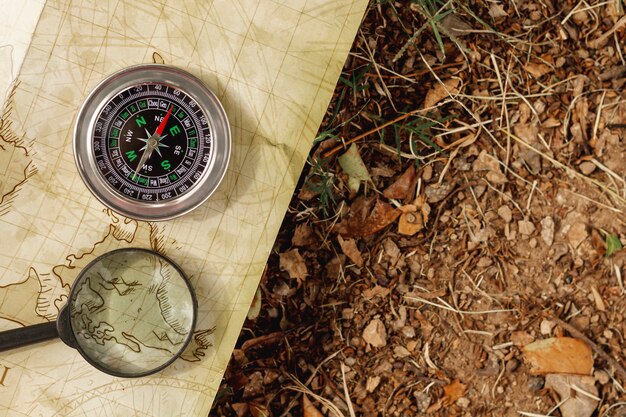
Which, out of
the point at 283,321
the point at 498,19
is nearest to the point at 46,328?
the point at 283,321

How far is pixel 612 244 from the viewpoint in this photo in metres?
2.67

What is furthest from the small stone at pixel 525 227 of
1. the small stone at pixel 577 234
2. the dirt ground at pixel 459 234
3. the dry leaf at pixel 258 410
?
the dry leaf at pixel 258 410

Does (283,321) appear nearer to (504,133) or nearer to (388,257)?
(388,257)

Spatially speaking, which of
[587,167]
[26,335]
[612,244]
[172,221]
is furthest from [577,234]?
[26,335]

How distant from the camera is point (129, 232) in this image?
7.39 ft

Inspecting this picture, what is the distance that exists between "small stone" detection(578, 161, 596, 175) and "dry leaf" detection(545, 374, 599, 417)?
77 centimetres

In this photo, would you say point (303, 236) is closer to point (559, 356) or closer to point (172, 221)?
point (172, 221)

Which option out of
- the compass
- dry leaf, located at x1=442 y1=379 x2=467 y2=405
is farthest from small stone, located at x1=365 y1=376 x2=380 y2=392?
the compass

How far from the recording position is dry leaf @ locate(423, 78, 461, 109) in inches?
103

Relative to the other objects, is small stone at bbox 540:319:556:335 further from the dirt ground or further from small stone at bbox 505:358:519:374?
small stone at bbox 505:358:519:374

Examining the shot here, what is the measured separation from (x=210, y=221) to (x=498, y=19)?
1.31 m

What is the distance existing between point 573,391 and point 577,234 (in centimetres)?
59

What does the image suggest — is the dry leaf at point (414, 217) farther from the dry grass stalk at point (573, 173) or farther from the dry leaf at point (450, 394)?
the dry leaf at point (450, 394)

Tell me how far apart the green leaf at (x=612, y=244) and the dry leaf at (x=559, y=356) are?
358 millimetres
